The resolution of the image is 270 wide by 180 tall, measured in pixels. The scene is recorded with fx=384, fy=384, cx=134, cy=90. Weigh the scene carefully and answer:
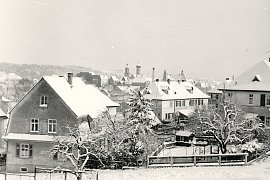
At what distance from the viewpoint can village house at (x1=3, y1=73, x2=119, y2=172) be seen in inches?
1258

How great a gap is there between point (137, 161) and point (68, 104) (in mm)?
8268

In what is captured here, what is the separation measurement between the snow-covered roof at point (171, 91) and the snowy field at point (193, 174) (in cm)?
3631

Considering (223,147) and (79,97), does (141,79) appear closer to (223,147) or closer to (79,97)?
(79,97)

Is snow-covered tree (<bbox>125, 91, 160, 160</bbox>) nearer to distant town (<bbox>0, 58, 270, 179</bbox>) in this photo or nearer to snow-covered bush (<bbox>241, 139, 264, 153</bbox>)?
distant town (<bbox>0, 58, 270, 179</bbox>)

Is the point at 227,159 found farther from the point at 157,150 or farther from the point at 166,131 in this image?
the point at 166,131

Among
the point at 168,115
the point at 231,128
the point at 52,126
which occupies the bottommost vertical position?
the point at 168,115

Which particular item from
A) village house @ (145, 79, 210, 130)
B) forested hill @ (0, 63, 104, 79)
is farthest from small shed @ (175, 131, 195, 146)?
forested hill @ (0, 63, 104, 79)

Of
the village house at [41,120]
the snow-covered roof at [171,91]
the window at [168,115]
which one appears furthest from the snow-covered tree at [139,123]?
the snow-covered roof at [171,91]

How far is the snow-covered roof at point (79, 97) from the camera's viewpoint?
32.4 m

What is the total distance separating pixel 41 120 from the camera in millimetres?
32875

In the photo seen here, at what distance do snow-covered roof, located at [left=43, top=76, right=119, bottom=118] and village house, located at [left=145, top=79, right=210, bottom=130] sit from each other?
22.2 meters

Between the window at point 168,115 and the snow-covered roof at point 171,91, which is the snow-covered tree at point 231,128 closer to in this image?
the window at point 168,115

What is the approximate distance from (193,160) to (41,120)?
13.7 m

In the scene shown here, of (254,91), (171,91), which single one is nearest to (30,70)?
(171,91)
